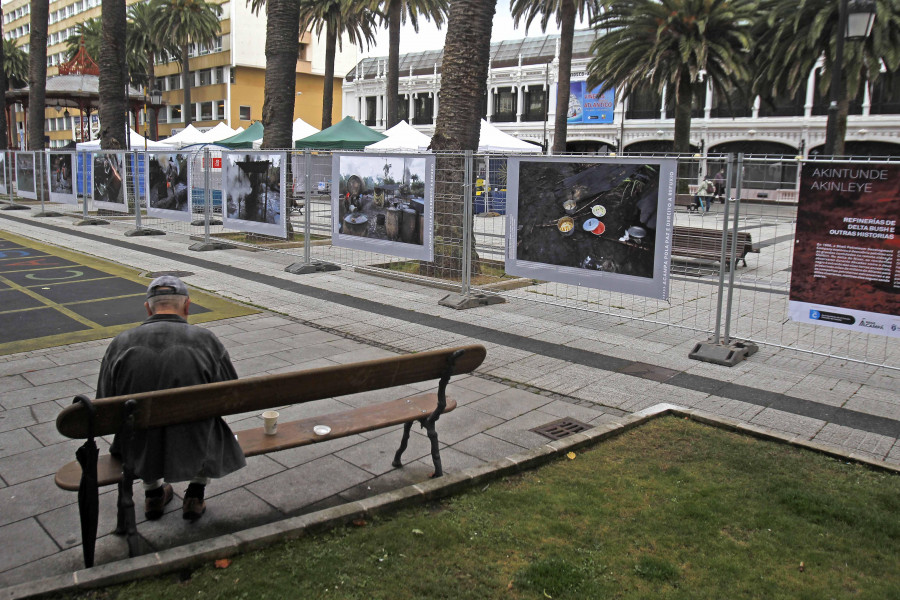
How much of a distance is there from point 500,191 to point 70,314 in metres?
6.82

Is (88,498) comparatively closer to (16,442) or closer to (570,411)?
(16,442)

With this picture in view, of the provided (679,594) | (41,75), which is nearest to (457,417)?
(679,594)

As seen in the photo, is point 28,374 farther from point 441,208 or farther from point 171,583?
point 441,208

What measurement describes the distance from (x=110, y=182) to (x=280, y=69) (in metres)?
5.96

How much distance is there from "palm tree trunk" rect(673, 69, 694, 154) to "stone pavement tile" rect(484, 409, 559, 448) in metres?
26.0

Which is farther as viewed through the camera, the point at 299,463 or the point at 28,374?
the point at 28,374

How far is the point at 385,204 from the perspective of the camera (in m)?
10.9

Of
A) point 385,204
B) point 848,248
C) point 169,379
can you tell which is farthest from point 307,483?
point 385,204

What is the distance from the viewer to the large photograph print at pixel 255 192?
13.1 metres

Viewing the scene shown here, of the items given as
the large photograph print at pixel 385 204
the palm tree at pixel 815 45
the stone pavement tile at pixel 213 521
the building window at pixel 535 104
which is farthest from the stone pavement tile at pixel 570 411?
the building window at pixel 535 104

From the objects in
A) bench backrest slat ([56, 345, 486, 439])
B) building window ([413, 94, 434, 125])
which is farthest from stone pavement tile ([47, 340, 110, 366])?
building window ([413, 94, 434, 125])

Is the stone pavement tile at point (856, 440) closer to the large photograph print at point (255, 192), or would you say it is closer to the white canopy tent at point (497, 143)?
the large photograph print at point (255, 192)

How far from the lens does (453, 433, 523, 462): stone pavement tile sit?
492 centimetres

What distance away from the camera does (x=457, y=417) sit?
5672 millimetres
